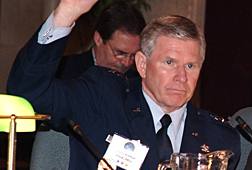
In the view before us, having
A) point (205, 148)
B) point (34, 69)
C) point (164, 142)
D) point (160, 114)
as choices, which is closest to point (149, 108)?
point (160, 114)

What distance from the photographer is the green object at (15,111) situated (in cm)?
108

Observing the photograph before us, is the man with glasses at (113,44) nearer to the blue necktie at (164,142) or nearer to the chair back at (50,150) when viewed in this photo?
the blue necktie at (164,142)

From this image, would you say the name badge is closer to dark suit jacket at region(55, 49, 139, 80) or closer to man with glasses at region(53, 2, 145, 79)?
man with glasses at region(53, 2, 145, 79)

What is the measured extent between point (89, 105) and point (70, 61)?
4.62ft

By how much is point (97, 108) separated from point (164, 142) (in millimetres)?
338

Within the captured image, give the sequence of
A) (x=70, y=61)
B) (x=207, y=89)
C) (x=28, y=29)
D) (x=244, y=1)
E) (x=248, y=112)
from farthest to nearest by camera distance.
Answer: (x=207, y=89) < (x=244, y=1) < (x=28, y=29) < (x=70, y=61) < (x=248, y=112)

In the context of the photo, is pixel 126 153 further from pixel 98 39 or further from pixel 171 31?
pixel 98 39

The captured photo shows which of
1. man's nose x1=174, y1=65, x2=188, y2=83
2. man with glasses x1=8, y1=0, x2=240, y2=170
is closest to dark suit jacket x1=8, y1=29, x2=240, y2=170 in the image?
man with glasses x1=8, y1=0, x2=240, y2=170

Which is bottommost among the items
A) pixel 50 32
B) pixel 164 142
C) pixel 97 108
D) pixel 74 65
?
pixel 74 65

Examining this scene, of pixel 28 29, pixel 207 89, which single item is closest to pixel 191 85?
pixel 28 29

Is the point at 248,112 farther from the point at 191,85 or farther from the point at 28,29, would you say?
the point at 28,29

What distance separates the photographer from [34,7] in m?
3.84

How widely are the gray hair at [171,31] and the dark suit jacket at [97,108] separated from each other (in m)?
0.22

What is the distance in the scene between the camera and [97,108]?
1.76 meters
